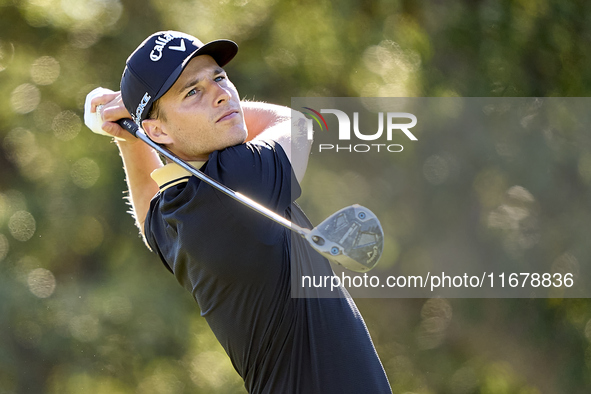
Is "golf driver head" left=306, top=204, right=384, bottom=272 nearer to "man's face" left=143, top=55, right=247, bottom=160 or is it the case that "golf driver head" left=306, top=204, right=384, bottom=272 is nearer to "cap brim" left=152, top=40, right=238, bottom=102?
"man's face" left=143, top=55, right=247, bottom=160

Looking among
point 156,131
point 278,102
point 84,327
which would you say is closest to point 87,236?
point 84,327

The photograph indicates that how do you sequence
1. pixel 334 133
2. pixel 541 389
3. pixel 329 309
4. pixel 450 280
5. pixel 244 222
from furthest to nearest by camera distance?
pixel 450 280 < pixel 541 389 < pixel 334 133 < pixel 329 309 < pixel 244 222

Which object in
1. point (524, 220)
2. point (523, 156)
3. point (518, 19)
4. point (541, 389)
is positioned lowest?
point (541, 389)

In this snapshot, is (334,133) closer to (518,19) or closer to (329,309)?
(518,19)

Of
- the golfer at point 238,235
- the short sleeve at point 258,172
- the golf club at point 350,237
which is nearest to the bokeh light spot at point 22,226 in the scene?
the golfer at point 238,235

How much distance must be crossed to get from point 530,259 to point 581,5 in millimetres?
1719

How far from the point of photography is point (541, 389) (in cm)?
472

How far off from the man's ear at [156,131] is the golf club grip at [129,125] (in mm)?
35

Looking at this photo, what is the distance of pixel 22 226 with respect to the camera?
15.4 ft

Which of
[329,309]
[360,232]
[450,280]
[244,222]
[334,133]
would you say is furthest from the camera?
[450,280]

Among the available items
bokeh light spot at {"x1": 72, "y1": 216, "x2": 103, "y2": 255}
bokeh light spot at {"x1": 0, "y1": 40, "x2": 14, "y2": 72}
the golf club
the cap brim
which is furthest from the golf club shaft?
bokeh light spot at {"x1": 0, "y1": 40, "x2": 14, "y2": 72}

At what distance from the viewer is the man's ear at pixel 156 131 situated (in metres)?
1.72

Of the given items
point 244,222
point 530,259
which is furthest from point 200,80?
point 530,259

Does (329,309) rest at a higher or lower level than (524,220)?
lower
